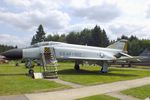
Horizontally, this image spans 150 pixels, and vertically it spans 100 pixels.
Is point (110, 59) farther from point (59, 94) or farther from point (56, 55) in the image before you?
point (59, 94)

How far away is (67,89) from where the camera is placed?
1530 centimetres

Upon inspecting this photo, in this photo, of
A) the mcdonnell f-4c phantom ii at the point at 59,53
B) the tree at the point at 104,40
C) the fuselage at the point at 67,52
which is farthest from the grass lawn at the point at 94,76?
the tree at the point at 104,40

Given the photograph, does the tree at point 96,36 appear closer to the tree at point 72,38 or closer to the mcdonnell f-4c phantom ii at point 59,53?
the tree at point 72,38

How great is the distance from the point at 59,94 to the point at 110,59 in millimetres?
15113

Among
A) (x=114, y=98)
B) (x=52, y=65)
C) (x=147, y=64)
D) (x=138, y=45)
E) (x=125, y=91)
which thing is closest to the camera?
(x=114, y=98)

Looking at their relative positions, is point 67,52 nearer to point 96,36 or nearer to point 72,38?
point 96,36

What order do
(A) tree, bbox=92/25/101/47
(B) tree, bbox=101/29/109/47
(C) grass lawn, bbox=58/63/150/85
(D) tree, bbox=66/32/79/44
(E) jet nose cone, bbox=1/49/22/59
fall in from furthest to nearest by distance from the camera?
(D) tree, bbox=66/32/79/44
(B) tree, bbox=101/29/109/47
(A) tree, bbox=92/25/101/47
(E) jet nose cone, bbox=1/49/22/59
(C) grass lawn, bbox=58/63/150/85

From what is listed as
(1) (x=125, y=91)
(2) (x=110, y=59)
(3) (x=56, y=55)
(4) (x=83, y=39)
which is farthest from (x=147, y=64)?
(4) (x=83, y=39)

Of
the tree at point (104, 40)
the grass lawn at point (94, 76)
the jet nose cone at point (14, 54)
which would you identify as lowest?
the grass lawn at point (94, 76)

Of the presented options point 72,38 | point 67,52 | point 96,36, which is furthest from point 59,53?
point 72,38

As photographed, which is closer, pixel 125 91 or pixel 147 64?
pixel 125 91

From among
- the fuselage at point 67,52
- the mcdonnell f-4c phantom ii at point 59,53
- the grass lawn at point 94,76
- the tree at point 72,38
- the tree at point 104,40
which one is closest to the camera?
the grass lawn at point 94,76

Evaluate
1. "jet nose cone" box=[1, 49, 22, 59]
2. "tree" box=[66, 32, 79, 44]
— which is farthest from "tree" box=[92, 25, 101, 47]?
Answer: "jet nose cone" box=[1, 49, 22, 59]

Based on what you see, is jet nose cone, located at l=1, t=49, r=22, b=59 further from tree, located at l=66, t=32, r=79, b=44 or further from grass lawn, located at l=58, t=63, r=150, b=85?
tree, located at l=66, t=32, r=79, b=44
